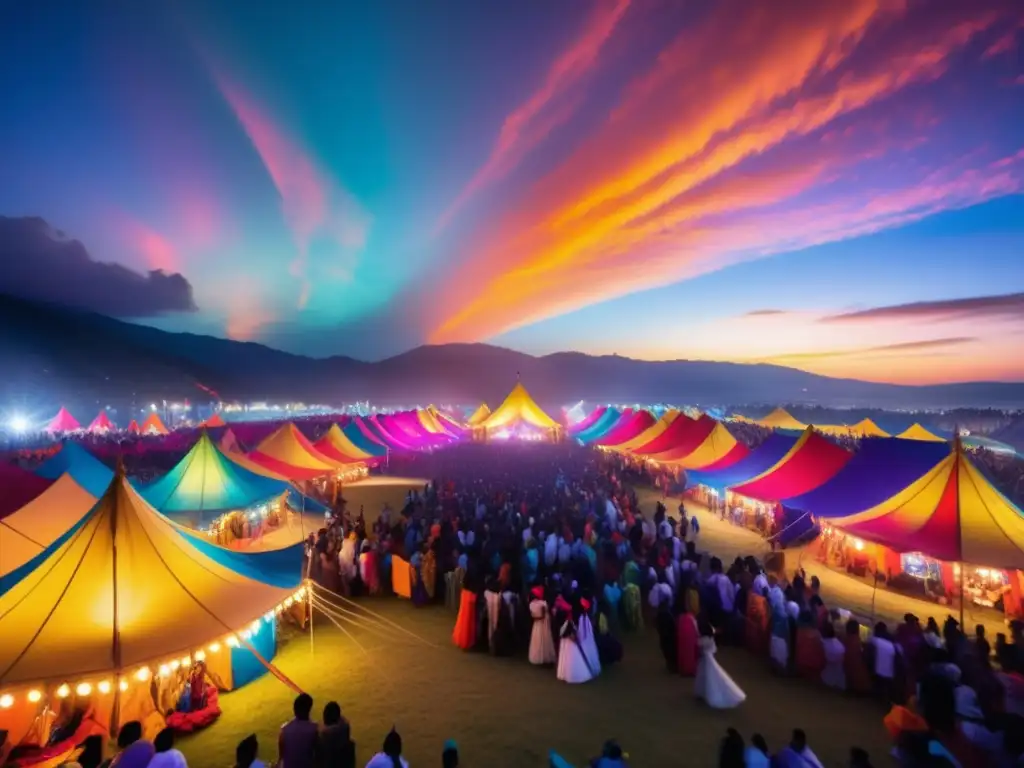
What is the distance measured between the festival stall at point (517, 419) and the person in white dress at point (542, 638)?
963 inches

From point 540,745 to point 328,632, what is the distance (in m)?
4.36

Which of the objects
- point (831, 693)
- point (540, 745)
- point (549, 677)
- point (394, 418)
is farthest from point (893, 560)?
point (394, 418)

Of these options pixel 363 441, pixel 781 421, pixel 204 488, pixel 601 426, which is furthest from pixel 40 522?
pixel 781 421

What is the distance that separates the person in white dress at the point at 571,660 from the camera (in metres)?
6.56

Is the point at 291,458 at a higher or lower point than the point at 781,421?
lower

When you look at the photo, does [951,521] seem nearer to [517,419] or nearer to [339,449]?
[339,449]

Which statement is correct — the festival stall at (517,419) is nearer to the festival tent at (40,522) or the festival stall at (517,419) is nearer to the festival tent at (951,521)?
the festival tent at (951,521)

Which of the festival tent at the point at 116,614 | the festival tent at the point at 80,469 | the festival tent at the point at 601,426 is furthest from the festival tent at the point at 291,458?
the festival tent at the point at 601,426

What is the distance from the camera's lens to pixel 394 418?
30.6m

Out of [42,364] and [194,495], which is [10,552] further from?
[42,364]

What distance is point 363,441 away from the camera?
78.2ft

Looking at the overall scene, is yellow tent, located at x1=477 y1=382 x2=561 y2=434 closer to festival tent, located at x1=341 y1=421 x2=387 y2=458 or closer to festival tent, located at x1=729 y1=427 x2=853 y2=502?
festival tent, located at x1=341 y1=421 x2=387 y2=458

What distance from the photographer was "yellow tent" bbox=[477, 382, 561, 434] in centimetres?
3195

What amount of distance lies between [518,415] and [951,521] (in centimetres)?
2526
